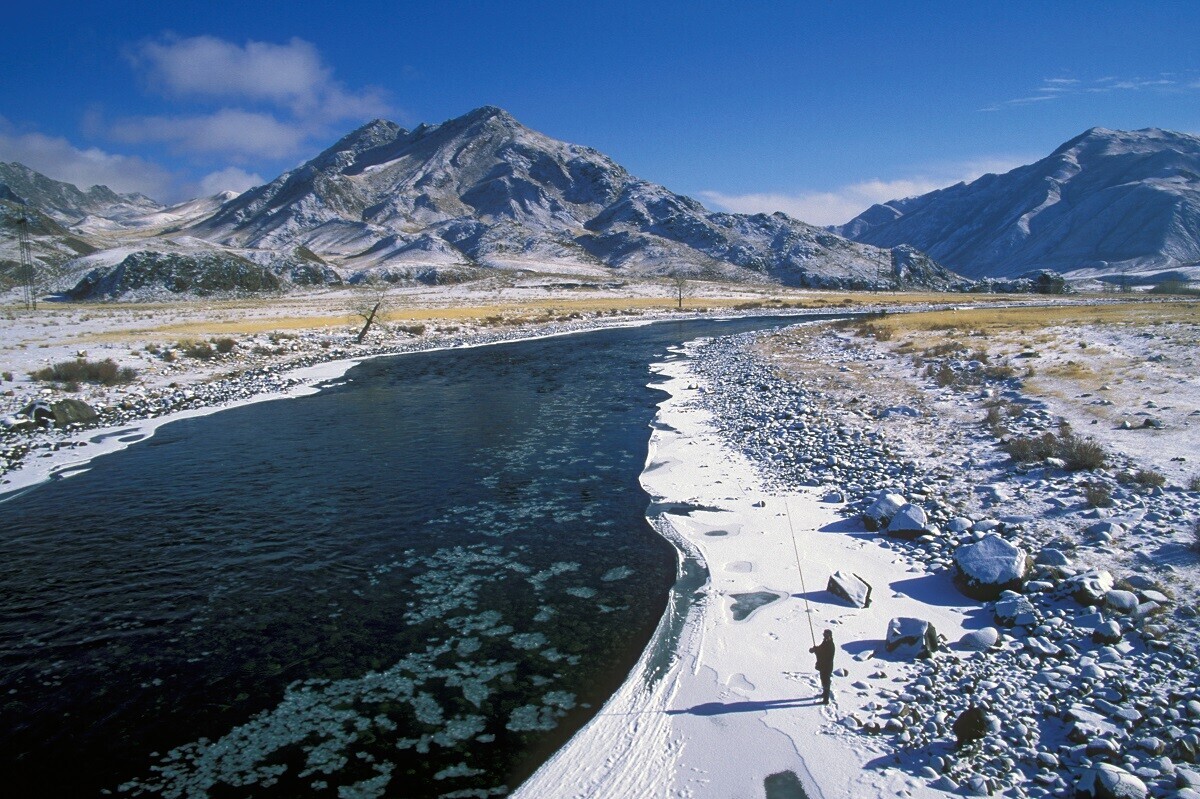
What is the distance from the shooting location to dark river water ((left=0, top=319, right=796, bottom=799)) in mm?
8508

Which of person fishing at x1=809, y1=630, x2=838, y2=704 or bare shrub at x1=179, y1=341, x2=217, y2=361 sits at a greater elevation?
bare shrub at x1=179, y1=341, x2=217, y2=361

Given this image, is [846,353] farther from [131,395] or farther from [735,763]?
[131,395]

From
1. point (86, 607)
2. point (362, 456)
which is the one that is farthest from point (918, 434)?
point (86, 607)

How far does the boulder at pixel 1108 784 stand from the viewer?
21.5 ft

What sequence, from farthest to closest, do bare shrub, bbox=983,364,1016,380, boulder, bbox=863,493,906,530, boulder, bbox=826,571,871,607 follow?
bare shrub, bbox=983,364,1016,380
boulder, bbox=863,493,906,530
boulder, bbox=826,571,871,607

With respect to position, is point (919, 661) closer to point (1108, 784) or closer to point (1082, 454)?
point (1108, 784)

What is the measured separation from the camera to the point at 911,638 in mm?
9828

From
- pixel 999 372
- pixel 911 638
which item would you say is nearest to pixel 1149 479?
pixel 911 638

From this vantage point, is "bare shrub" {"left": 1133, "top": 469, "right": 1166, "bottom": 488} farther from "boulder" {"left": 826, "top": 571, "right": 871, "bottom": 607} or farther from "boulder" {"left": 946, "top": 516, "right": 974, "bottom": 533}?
"boulder" {"left": 826, "top": 571, "right": 871, "bottom": 607}

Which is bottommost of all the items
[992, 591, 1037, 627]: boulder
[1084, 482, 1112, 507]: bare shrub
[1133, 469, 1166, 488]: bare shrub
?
[992, 591, 1037, 627]: boulder

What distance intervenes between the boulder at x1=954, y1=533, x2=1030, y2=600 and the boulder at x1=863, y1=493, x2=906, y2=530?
7.96ft

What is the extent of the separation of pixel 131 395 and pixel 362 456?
59.4ft

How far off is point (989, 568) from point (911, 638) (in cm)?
255

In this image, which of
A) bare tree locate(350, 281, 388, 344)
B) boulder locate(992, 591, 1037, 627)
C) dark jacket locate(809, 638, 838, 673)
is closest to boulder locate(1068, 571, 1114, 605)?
boulder locate(992, 591, 1037, 627)
